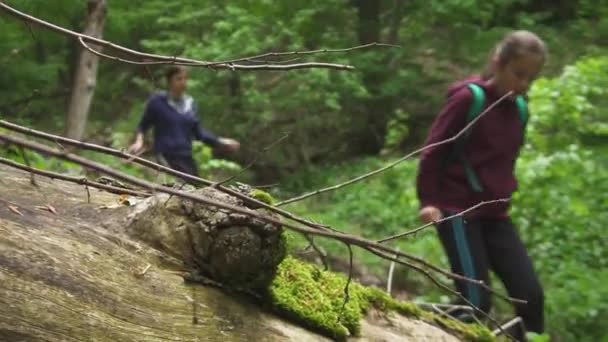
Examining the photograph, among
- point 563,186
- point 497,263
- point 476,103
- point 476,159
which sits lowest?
point 563,186

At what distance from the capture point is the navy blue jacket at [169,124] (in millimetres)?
6062

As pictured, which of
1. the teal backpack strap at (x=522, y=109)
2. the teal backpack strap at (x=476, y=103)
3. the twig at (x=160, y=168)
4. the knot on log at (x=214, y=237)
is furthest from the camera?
the teal backpack strap at (x=522, y=109)

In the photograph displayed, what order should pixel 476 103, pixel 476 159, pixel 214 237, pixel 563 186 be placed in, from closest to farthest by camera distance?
pixel 214 237
pixel 476 103
pixel 476 159
pixel 563 186

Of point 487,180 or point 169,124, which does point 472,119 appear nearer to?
point 487,180

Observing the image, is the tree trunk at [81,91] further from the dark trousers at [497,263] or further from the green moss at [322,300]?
the green moss at [322,300]

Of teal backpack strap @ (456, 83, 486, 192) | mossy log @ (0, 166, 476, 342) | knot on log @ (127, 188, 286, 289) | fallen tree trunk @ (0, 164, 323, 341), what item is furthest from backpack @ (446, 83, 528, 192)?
knot on log @ (127, 188, 286, 289)

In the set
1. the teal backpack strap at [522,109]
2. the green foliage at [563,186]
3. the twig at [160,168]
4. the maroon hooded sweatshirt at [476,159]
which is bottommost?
the green foliage at [563,186]

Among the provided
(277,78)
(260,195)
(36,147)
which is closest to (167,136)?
(260,195)

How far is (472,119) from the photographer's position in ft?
10.7

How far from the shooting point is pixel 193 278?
2100 mm

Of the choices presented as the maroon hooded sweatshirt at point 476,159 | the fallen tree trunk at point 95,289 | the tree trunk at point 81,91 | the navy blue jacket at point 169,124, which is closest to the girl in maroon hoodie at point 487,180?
the maroon hooded sweatshirt at point 476,159

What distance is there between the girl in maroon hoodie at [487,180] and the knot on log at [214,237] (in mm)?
1449

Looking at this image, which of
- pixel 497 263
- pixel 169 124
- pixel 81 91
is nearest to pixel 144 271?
pixel 497 263

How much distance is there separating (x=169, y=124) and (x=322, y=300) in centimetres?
395
